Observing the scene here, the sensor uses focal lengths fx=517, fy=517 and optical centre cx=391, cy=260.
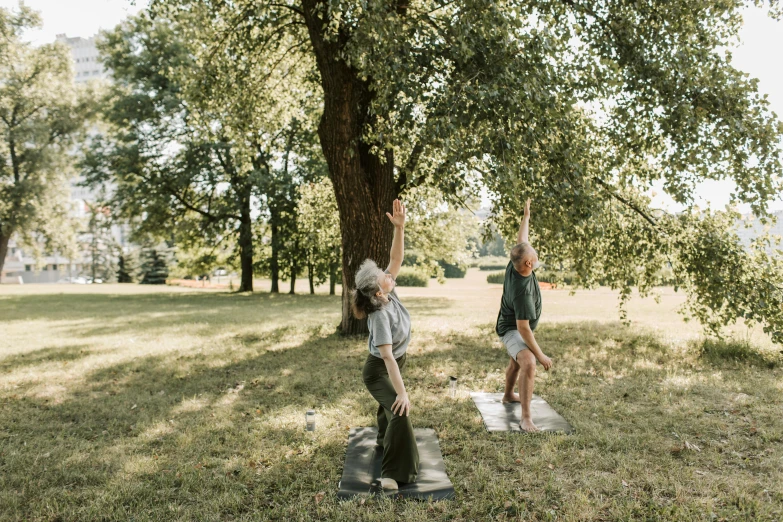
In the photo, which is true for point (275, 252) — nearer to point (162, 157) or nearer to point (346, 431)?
point (162, 157)

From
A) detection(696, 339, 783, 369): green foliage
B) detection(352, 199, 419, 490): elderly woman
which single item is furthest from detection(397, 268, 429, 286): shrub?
detection(352, 199, 419, 490): elderly woman

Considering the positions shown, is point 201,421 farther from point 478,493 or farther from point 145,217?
point 145,217

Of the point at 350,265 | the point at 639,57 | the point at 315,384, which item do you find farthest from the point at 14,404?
the point at 639,57

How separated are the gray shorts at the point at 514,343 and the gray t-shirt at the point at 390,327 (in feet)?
5.47

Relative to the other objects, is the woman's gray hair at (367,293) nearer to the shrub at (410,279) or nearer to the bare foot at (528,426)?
the bare foot at (528,426)

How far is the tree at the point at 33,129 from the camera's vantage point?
29188 millimetres

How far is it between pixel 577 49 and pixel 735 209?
4046 millimetres

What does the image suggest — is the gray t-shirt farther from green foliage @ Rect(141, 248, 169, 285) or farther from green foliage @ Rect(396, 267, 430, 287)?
green foliage @ Rect(141, 248, 169, 285)

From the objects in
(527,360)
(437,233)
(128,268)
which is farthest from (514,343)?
(128,268)

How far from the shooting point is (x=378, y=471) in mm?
4613

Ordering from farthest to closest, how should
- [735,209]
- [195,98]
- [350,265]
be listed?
1. [195,98]
2. [350,265]
3. [735,209]

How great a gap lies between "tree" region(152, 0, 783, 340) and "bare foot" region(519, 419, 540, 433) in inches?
112

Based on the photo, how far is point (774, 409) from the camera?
6.17 m

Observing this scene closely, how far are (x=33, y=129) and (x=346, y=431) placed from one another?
32179mm
